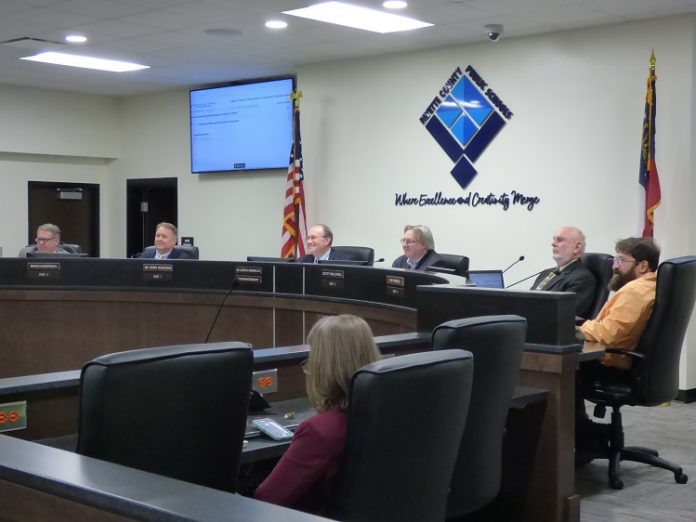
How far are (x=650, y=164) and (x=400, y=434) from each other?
197 inches

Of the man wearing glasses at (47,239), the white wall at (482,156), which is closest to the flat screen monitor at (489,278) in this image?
the white wall at (482,156)

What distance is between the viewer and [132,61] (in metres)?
8.66

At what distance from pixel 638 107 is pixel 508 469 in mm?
3955

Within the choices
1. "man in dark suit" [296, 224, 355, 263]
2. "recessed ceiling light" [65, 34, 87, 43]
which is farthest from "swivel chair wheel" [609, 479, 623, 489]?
"recessed ceiling light" [65, 34, 87, 43]

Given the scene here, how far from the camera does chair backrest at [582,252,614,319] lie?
5.16 meters

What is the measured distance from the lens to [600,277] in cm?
521

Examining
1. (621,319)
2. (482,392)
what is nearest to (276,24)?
(621,319)

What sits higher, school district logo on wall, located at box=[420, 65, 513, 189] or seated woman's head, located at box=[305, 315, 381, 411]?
school district logo on wall, located at box=[420, 65, 513, 189]

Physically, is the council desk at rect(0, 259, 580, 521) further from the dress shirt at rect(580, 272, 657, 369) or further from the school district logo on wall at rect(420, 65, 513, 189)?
the school district logo on wall at rect(420, 65, 513, 189)

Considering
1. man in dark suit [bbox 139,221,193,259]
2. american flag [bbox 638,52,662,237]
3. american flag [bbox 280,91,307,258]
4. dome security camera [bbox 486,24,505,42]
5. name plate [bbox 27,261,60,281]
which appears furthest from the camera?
american flag [bbox 280,91,307,258]

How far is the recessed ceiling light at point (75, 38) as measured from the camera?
7500 millimetres

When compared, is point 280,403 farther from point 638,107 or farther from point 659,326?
point 638,107

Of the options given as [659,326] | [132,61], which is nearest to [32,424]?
[659,326]

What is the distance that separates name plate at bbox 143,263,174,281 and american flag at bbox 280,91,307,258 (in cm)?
268
